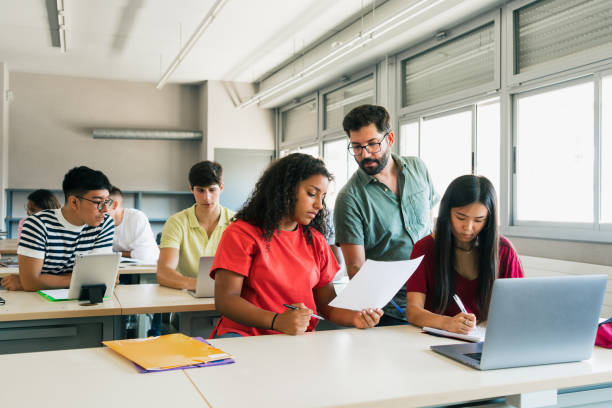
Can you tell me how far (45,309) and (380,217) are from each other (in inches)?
59.2

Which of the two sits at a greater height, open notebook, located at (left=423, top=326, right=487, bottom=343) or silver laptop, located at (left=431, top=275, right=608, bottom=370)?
silver laptop, located at (left=431, top=275, right=608, bottom=370)

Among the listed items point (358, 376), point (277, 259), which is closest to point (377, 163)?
point (277, 259)

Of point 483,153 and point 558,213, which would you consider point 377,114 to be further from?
point 483,153

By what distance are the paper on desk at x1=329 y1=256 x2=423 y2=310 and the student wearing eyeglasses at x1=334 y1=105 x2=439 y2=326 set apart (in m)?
0.44

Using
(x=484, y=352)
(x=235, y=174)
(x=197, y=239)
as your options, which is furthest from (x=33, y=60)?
(x=484, y=352)

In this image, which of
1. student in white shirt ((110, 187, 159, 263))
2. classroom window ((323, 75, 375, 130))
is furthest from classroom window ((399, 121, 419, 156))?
student in white shirt ((110, 187, 159, 263))

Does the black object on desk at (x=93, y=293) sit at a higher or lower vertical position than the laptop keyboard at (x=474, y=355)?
higher

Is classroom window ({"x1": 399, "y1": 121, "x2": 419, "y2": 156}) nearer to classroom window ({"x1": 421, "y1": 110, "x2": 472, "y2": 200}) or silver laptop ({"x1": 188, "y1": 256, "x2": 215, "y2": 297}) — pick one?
classroom window ({"x1": 421, "y1": 110, "x2": 472, "y2": 200})

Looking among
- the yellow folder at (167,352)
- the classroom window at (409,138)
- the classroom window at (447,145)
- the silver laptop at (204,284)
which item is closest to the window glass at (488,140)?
the classroom window at (447,145)

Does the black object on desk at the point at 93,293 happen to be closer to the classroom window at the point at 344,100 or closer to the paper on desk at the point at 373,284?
the paper on desk at the point at 373,284

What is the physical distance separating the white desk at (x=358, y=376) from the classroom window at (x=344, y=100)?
16.6 ft

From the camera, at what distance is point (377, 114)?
2.31 m

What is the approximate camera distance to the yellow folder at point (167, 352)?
140cm

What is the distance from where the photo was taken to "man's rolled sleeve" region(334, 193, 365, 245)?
2.31 metres
